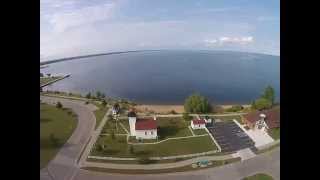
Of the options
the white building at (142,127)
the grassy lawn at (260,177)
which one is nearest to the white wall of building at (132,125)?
the white building at (142,127)

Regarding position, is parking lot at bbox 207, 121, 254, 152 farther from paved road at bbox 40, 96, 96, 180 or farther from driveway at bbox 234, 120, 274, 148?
paved road at bbox 40, 96, 96, 180

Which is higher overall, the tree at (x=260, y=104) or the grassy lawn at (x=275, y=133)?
the tree at (x=260, y=104)

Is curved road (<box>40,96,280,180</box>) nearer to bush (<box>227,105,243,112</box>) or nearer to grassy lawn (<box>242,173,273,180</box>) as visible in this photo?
grassy lawn (<box>242,173,273,180</box>)

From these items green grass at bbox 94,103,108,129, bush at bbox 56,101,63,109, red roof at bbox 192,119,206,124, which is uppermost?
bush at bbox 56,101,63,109

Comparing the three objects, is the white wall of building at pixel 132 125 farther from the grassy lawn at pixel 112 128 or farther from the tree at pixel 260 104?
the tree at pixel 260 104

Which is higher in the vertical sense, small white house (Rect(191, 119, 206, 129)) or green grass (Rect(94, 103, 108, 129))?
green grass (Rect(94, 103, 108, 129))

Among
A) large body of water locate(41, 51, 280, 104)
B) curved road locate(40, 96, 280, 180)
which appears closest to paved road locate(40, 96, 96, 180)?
curved road locate(40, 96, 280, 180)
